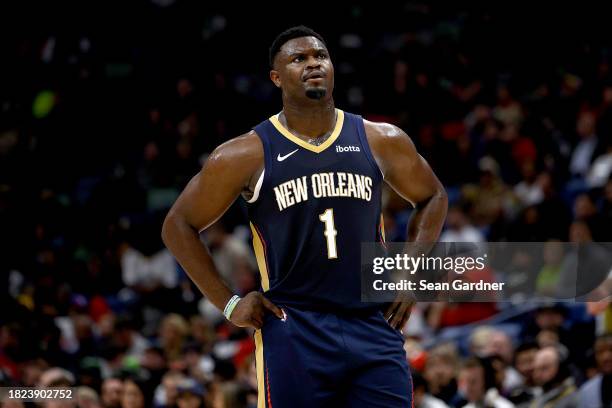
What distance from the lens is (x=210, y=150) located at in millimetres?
13906

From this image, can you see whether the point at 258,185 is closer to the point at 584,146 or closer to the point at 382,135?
the point at 382,135

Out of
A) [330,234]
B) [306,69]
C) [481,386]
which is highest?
[306,69]

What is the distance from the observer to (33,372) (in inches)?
370

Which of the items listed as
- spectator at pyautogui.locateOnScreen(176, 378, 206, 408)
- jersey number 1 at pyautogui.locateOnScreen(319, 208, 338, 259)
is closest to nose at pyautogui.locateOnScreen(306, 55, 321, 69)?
jersey number 1 at pyautogui.locateOnScreen(319, 208, 338, 259)

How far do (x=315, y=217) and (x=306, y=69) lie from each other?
659 millimetres

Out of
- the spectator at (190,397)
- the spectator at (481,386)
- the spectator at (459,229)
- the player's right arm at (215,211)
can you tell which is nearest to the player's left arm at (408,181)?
the player's right arm at (215,211)

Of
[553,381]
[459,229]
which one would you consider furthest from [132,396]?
[459,229]

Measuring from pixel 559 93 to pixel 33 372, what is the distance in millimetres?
7253

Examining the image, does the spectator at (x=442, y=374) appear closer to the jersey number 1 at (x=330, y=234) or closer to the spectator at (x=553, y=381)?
the spectator at (x=553, y=381)

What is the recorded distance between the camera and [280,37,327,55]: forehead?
4.89 metres

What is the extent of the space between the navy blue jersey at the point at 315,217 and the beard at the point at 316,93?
0.63 ft

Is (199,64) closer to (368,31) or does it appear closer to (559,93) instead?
(368,31)

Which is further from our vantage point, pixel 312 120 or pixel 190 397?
pixel 190 397

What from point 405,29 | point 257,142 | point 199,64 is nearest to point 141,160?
point 199,64
